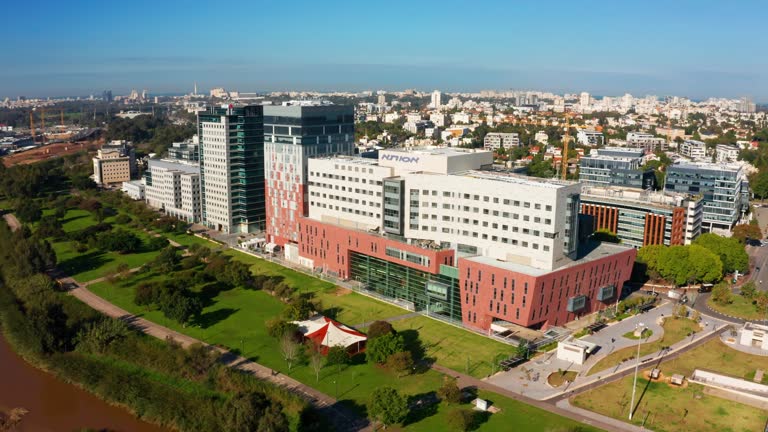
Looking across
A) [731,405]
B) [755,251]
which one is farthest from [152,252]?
[755,251]

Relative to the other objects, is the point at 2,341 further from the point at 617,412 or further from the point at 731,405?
the point at 731,405

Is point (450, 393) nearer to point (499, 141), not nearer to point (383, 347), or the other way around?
point (383, 347)

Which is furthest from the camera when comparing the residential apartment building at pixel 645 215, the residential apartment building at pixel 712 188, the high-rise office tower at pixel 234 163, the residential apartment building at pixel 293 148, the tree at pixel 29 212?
the tree at pixel 29 212

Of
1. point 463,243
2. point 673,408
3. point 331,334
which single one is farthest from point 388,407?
point 463,243

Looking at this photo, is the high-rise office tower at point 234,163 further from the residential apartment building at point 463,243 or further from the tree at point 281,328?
the tree at point 281,328

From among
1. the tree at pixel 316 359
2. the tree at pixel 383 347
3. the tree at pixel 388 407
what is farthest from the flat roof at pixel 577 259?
the tree at pixel 388 407
